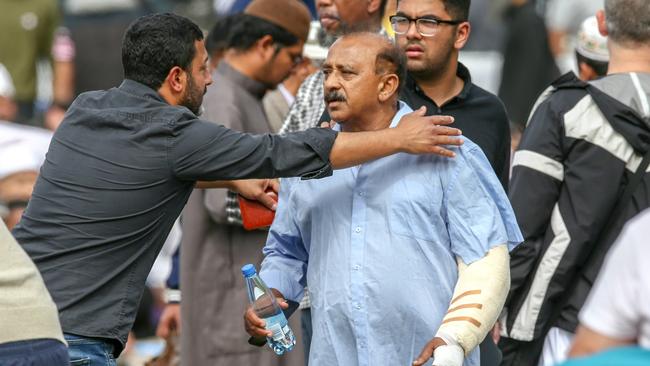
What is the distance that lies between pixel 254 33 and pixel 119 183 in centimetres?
236

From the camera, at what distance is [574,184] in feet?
20.1

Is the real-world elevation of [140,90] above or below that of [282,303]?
above

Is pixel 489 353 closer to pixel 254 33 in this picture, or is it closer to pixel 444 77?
pixel 444 77

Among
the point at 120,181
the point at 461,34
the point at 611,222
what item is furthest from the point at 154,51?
the point at 611,222

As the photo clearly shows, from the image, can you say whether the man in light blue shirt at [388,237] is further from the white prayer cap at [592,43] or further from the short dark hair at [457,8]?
the white prayer cap at [592,43]

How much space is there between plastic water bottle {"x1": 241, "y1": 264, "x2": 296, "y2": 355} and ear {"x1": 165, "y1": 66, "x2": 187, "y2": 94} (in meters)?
0.74

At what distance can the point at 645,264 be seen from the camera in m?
3.56

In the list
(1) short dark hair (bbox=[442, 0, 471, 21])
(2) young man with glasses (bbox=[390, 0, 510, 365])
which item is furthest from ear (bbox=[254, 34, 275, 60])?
(1) short dark hair (bbox=[442, 0, 471, 21])

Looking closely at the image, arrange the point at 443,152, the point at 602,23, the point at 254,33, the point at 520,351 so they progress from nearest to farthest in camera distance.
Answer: the point at 443,152, the point at 520,351, the point at 602,23, the point at 254,33

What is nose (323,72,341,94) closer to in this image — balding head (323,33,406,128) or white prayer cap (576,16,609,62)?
balding head (323,33,406,128)

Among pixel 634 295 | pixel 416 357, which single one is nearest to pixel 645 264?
pixel 634 295

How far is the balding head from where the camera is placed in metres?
5.42

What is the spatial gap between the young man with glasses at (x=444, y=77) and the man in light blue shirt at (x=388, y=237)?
2.31 feet

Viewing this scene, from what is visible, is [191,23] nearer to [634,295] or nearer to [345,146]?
[345,146]
